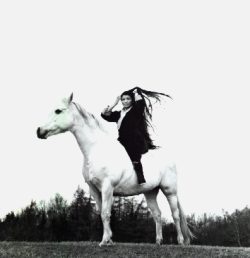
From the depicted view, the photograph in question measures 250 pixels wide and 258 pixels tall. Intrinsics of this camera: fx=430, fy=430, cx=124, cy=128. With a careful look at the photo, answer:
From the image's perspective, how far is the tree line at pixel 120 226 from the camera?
46.1m

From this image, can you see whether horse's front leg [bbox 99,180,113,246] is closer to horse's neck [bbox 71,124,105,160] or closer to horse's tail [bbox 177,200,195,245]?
horse's neck [bbox 71,124,105,160]

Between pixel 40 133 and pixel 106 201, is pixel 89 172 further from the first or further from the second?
pixel 40 133

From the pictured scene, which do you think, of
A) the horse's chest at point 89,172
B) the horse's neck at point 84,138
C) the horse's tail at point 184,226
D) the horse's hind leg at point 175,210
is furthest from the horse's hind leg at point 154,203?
the horse's neck at point 84,138

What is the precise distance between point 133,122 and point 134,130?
0.74ft

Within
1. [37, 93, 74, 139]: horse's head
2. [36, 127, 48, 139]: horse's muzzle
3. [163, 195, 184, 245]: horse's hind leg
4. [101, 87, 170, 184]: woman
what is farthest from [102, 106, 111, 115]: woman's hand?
[163, 195, 184, 245]: horse's hind leg

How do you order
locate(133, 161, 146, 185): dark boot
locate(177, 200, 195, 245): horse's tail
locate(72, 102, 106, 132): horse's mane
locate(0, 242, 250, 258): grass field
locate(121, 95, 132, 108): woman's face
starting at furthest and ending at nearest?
1. locate(177, 200, 195, 245): horse's tail
2. locate(121, 95, 132, 108): woman's face
3. locate(133, 161, 146, 185): dark boot
4. locate(72, 102, 106, 132): horse's mane
5. locate(0, 242, 250, 258): grass field

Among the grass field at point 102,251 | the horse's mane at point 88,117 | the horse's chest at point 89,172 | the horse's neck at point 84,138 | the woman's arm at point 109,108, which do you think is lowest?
the grass field at point 102,251

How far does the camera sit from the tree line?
4609cm

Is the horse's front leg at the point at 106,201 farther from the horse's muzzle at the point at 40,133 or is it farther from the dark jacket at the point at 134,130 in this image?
the horse's muzzle at the point at 40,133

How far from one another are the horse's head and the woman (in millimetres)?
1705

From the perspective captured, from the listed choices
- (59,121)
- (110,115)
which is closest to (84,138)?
(59,121)

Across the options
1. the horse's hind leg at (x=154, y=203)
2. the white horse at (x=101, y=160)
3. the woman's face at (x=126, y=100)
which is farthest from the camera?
the horse's hind leg at (x=154, y=203)

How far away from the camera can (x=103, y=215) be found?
10.4 m

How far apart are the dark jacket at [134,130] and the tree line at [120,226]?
32976 millimetres
